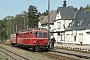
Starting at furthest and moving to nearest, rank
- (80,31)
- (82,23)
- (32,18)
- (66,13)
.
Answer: (32,18), (66,13), (82,23), (80,31)

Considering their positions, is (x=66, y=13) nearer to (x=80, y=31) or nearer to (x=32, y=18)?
(x=80, y=31)

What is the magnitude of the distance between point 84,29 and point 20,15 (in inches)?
2345

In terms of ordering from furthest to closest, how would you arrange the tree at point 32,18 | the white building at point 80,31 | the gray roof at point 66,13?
the tree at point 32,18 < the gray roof at point 66,13 < the white building at point 80,31

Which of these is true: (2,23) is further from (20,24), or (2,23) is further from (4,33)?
(20,24)

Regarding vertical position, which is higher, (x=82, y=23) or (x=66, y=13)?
(x=66, y=13)

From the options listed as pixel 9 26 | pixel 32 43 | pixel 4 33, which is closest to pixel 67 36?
pixel 32 43

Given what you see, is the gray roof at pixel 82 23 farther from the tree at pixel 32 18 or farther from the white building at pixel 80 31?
the tree at pixel 32 18

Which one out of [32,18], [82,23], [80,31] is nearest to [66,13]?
[82,23]

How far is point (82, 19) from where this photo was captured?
57.3 m

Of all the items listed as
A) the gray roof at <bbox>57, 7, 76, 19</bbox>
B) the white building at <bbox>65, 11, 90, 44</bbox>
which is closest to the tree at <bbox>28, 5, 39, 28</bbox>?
the gray roof at <bbox>57, 7, 76, 19</bbox>

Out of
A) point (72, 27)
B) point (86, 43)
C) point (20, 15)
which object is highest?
point (20, 15)

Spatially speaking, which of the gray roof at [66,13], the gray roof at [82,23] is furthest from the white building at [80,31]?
the gray roof at [66,13]

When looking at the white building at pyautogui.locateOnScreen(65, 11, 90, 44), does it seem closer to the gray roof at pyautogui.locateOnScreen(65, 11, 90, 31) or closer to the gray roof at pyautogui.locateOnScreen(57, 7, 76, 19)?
the gray roof at pyautogui.locateOnScreen(65, 11, 90, 31)

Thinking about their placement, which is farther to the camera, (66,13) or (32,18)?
(32,18)
